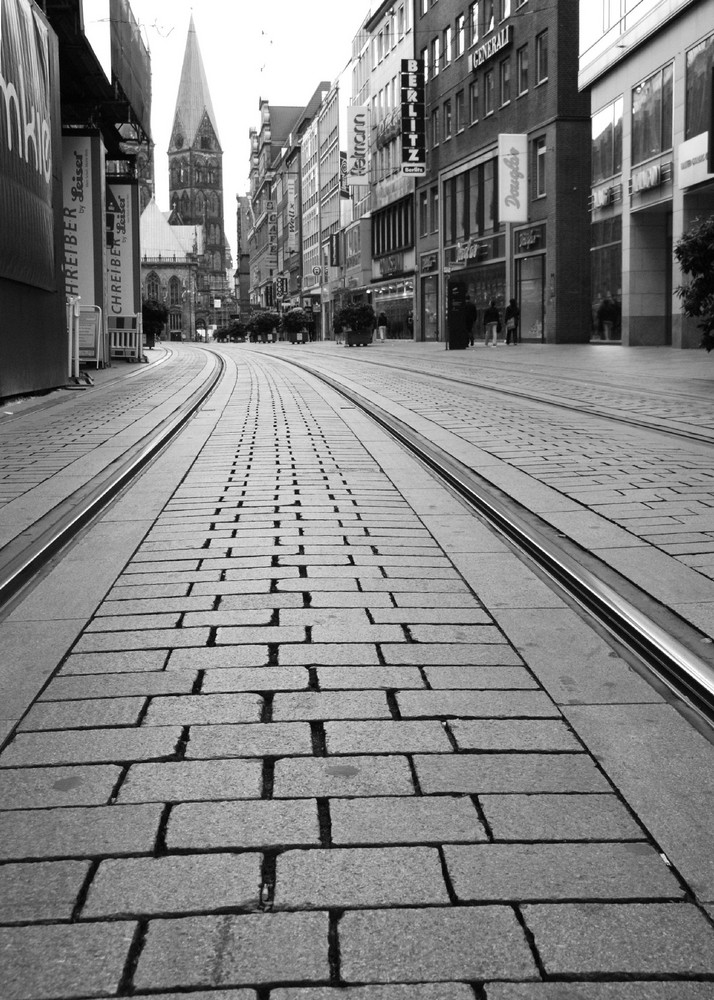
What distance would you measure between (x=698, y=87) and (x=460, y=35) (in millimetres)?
25206

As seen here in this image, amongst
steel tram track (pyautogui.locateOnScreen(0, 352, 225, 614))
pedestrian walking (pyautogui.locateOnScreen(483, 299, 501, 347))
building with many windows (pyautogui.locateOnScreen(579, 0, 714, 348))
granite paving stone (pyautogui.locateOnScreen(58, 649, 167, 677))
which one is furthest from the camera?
pedestrian walking (pyautogui.locateOnScreen(483, 299, 501, 347))

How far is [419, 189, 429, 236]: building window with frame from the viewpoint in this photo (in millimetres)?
56781

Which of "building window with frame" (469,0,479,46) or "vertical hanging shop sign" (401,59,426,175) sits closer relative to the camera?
"building window with frame" (469,0,479,46)

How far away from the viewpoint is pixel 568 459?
8828 mm

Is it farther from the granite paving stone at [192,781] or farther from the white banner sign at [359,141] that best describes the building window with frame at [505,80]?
the granite paving stone at [192,781]

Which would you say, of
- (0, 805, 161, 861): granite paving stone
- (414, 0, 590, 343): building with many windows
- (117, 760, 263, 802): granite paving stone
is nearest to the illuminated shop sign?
(414, 0, 590, 343): building with many windows

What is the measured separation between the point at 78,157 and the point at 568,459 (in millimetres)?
21471

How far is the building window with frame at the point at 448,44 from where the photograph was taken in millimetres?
51531

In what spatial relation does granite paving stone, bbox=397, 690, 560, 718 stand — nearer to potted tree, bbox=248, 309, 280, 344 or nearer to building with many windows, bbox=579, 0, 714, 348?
building with many windows, bbox=579, 0, 714, 348

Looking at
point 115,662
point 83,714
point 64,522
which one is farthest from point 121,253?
point 83,714

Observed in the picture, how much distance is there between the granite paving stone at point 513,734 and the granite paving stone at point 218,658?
803 millimetres

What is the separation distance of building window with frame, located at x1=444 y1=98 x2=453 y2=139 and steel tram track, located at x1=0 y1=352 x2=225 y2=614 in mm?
44240

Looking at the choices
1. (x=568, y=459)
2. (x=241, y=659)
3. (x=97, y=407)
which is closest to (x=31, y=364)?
(x=97, y=407)

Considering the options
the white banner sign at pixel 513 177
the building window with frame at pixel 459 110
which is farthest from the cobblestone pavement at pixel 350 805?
the building window with frame at pixel 459 110
